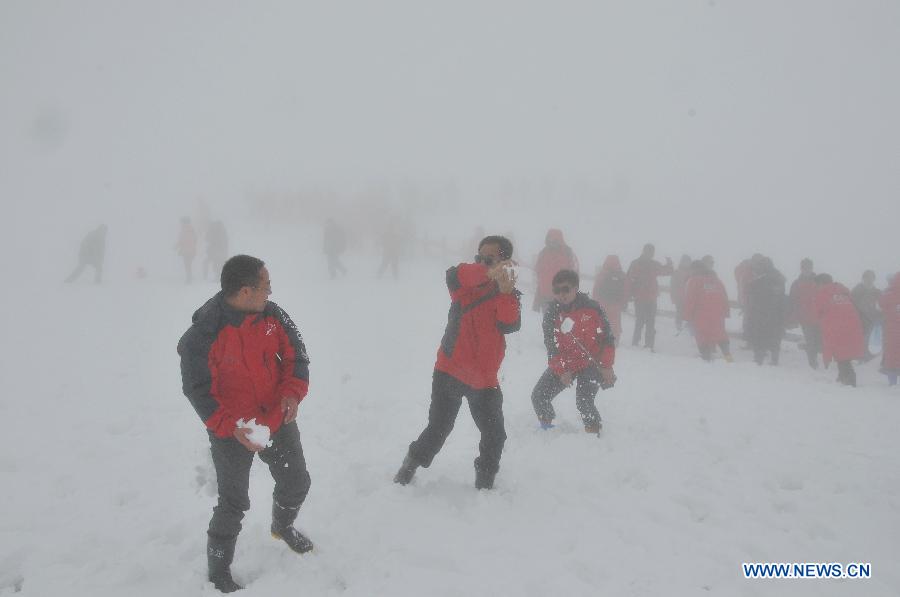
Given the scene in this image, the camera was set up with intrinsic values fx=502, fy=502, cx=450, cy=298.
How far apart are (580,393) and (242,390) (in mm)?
3763

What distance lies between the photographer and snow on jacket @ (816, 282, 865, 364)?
9047 mm

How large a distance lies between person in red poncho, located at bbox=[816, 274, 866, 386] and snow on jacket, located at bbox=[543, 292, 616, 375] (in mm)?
6501

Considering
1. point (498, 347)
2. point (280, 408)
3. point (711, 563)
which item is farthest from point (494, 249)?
point (711, 563)

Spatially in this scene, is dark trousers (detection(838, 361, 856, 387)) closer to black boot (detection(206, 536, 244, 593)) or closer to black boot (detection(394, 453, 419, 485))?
black boot (detection(394, 453, 419, 485))

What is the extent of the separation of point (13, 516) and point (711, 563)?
5263 mm

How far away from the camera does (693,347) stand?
43.3 feet

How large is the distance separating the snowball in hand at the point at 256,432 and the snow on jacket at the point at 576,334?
3302 mm

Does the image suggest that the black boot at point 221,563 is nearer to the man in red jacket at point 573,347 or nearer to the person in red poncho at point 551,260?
the man in red jacket at point 573,347

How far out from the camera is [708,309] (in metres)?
10.7

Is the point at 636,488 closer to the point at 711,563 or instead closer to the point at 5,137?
the point at 711,563

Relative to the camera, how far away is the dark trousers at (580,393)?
5.57 m

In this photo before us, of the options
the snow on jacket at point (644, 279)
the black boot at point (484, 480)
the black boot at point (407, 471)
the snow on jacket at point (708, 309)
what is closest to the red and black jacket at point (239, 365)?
the black boot at point (407, 471)

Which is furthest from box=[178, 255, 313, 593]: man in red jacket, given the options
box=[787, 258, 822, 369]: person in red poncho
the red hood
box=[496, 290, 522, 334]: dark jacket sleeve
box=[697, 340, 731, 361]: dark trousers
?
box=[787, 258, 822, 369]: person in red poncho

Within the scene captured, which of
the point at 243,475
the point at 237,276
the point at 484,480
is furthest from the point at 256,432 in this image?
the point at 484,480
